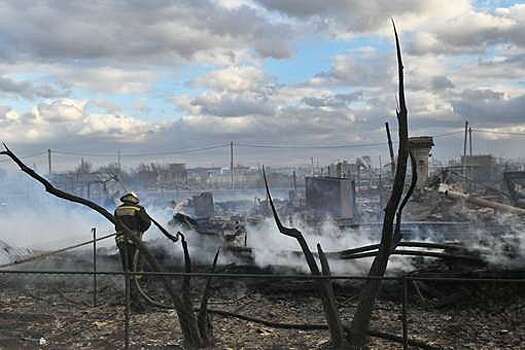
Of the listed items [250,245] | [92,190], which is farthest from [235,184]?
[250,245]

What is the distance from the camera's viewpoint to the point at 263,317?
28.7 feet

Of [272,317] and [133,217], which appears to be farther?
[133,217]

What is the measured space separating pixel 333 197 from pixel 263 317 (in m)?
9.55

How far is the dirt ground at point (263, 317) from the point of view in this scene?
24.2ft

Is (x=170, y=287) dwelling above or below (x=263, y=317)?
above

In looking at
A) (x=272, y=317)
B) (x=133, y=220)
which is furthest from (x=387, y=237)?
(x=133, y=220)

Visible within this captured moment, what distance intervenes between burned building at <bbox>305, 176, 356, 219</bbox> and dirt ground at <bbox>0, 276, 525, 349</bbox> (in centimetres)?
789

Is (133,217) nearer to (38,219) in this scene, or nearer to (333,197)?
(333,197)

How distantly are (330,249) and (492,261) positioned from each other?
3.46 metres

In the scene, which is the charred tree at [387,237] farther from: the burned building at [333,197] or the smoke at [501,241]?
the burned building at [333,197]

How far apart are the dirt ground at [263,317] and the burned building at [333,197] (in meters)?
7.89

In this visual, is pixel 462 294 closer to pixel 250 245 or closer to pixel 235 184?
pixel 250 245

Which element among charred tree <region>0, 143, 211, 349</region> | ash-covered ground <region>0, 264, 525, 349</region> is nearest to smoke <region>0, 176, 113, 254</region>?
ash-covered ground <region>0, 264, 525, 349</region>

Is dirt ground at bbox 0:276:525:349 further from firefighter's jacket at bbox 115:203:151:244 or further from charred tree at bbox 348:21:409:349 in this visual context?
firefighter's jacket at bbox 115:203:151:244
